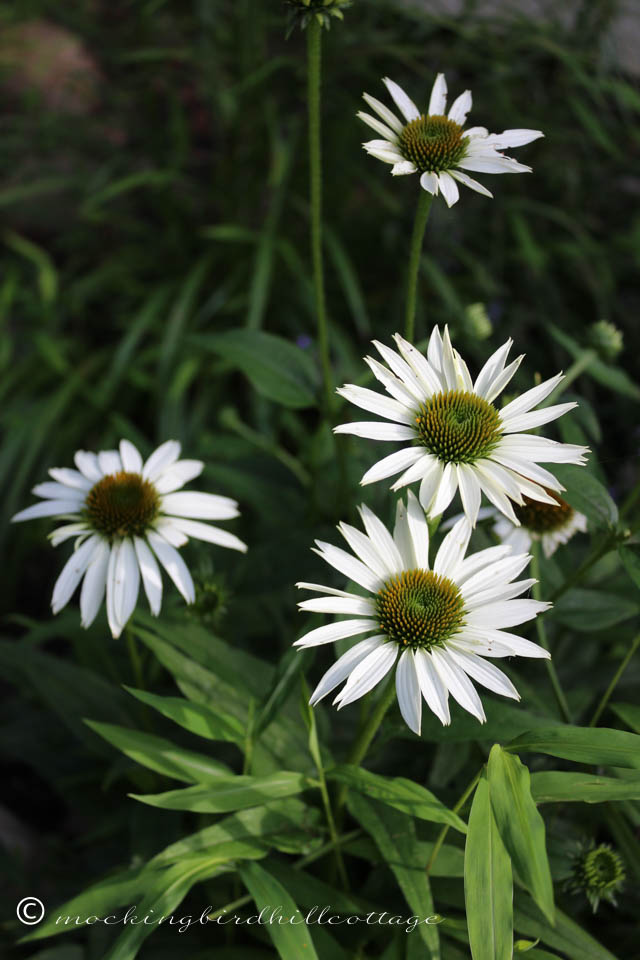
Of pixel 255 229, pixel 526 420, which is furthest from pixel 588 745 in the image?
pixel 255 229

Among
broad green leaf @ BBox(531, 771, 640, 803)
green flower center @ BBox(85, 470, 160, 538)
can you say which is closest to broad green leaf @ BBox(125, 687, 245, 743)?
green flower center @ BBox(85, 470, 160, 538)

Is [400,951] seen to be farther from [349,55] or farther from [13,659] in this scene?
[349,55]

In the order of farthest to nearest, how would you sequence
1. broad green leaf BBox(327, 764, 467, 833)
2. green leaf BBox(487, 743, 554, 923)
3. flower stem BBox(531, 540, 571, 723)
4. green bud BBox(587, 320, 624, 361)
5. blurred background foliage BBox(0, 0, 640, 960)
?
1. blurred background foliage BBox(0, 0, 640, 960)
2. green bud BBox(587, 320, 624, 361)
3. flower stem BBox(531, 540, 571, 723)
4. broad green leaf BBox(327, 764, 467, 833)
5. green leaf BBox(487, 743, 554, 923)

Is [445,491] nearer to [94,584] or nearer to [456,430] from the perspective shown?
[456,430]

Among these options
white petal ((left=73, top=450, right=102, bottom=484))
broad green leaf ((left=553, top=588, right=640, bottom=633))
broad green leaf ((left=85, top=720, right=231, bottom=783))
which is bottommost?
broad green leaf ((left=85, top=720, right=231, bottom=783))

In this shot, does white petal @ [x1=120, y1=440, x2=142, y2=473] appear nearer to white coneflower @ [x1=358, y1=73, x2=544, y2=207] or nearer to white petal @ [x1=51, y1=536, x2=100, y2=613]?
white petal @ [x1=51, y1=536, x2=100, y2=613]

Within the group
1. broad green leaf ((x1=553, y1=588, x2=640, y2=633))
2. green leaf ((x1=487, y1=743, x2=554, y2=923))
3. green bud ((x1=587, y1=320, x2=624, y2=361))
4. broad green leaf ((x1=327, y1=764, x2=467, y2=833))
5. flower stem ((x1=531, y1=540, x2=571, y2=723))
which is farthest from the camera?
green bud ((x1=587, y1=320, x2=624, y2=361))
